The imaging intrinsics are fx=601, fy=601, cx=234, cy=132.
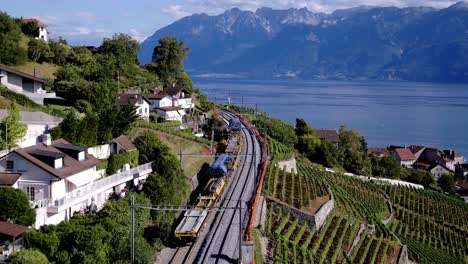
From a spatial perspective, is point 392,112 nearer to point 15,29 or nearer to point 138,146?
point 15,29

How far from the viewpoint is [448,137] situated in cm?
15788

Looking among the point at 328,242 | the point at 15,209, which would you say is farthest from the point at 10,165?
the point at 328,242

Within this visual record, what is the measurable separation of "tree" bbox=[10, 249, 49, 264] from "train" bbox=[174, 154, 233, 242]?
800cm

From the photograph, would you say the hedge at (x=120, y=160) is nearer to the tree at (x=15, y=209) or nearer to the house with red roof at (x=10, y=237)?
the tree at (x=15, y=209)

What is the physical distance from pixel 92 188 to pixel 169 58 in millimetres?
58420

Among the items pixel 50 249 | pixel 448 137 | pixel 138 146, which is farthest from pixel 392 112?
pixel 50 249

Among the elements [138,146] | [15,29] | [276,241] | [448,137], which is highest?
[15,29]

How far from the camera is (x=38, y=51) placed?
66375 mm

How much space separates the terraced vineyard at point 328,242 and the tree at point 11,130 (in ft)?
51.9

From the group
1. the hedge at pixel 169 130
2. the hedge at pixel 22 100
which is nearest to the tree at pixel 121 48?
the hedge at pixel 169 130

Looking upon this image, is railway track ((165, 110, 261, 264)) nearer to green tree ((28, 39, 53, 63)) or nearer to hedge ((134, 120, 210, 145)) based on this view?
hedge ((134, 120, 210, 145))

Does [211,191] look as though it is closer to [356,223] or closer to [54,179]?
[54,179]

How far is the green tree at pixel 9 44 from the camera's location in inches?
2387

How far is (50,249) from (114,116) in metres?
18.3
